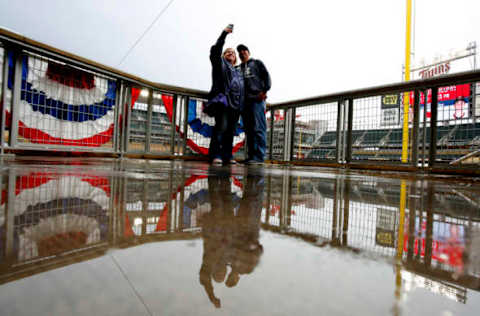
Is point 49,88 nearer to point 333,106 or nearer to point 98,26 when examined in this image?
point 333,106

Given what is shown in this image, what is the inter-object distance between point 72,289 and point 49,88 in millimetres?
3358

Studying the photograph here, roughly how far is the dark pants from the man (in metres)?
0.26

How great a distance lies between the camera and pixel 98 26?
51.2ft

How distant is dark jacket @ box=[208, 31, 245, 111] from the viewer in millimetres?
3152

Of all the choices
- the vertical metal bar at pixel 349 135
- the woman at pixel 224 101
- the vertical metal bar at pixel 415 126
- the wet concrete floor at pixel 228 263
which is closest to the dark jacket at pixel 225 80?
the woman at pixel 224 101

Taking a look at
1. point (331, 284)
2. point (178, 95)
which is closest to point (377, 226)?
point (331, 284)

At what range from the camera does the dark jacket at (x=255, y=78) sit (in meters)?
3.67

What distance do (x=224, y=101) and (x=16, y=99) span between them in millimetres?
2078

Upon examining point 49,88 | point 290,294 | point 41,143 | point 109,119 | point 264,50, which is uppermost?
point 264,50

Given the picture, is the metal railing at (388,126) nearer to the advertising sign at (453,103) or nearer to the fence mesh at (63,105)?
the advertising sign at (453,103)

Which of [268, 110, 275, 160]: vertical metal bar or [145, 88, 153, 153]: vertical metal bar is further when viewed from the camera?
[268, 110, 275, 160]: vertical metal bar

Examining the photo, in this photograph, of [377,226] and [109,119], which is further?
[109,119]

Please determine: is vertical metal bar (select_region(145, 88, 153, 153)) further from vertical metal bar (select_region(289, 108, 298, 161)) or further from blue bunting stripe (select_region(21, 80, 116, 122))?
vertical metal bar (select_region(289, 108, 298, 161))

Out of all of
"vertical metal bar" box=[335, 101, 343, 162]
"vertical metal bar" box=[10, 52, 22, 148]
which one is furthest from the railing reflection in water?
"vertical metal bar" box=[335, 101, 343, 162]
